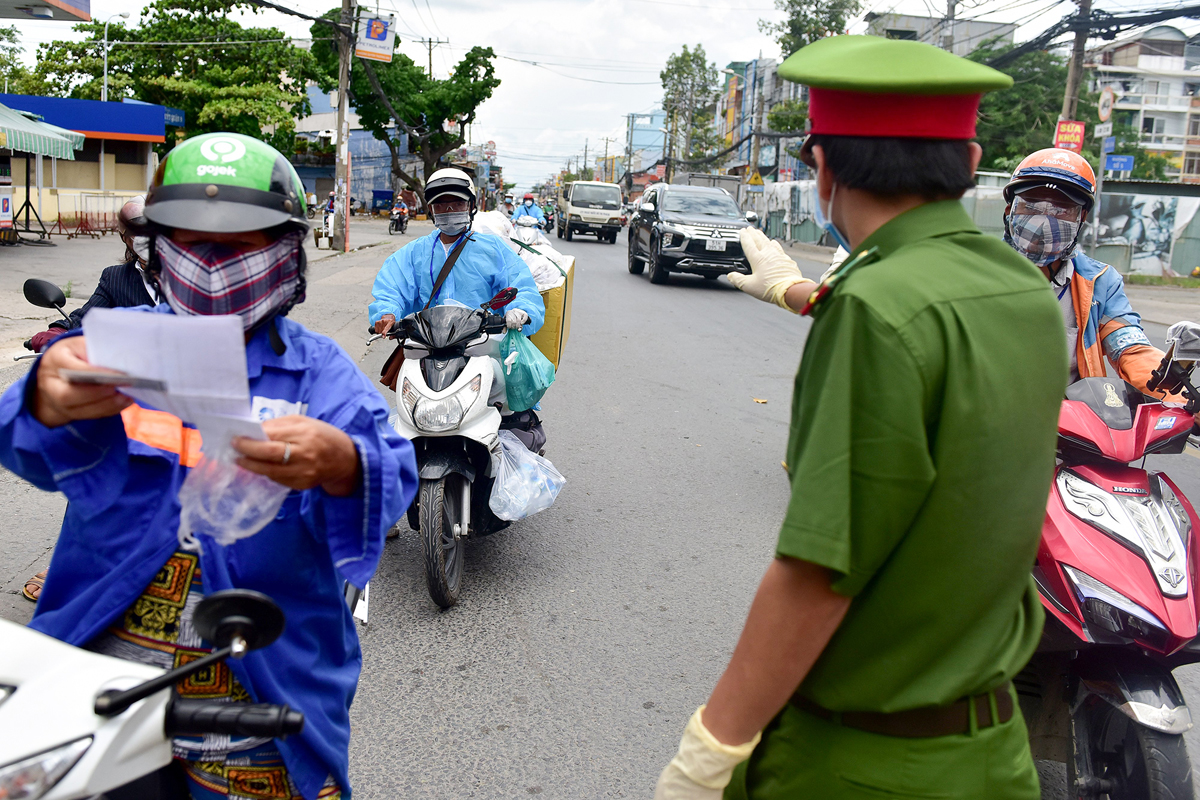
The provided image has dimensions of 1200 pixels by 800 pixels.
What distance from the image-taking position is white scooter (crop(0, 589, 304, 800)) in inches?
52.6

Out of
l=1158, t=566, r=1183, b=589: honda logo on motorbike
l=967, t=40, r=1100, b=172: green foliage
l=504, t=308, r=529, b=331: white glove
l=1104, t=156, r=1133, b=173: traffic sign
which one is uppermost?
l=967, t=40, r=1100, b=172: green foliage

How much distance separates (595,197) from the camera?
34.3 meters

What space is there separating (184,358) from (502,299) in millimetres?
3281

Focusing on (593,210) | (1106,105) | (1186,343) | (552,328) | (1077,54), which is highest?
(1077,54)

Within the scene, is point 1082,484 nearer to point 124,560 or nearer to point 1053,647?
point 1053,647

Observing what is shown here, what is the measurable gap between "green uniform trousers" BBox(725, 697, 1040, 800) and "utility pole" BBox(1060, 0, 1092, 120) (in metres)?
18.9

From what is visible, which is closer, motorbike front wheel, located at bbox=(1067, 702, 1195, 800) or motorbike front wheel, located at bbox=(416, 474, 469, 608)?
motorbike front wheel, located at bbox=(1067, 702, 1195, 800)

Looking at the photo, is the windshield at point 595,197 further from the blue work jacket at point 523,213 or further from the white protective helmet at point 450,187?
the white protective helmet at point 450,187

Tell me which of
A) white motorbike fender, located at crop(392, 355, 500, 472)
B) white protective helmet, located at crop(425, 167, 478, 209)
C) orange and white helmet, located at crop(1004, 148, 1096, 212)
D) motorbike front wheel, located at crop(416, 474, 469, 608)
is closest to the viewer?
orange and white helmet, located at crop(1004, 148, 1096, 212)

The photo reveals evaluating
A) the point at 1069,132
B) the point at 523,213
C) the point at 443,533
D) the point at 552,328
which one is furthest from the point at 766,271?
the point at 1069,132

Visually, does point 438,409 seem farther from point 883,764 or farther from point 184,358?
point 883,764

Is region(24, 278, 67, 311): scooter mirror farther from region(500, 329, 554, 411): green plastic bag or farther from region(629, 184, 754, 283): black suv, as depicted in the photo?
region(629, 184, 754, 283): black suv

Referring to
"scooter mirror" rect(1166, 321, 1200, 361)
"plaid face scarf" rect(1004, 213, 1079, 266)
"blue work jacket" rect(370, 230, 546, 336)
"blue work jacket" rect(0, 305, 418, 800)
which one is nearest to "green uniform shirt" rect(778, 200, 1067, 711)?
"blue work jacket" rect(0, 305, 418, 800)

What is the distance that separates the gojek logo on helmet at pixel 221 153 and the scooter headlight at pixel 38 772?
92 cm
